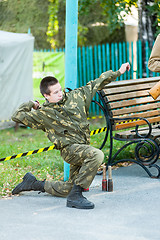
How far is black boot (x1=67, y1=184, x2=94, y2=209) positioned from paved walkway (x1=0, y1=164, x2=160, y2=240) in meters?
0.07

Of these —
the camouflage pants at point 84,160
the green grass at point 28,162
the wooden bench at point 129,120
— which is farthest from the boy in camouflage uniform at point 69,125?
the wooden bench at point 129,120

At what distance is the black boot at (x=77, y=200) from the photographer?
14.2ft

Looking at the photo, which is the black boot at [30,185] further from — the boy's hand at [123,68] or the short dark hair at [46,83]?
the boy's hand at [123,68]

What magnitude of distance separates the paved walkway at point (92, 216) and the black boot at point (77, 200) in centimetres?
7

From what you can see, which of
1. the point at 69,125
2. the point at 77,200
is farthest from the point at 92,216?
the point at 69,125

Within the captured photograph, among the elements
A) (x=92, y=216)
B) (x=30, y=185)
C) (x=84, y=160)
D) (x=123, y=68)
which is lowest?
(x=92, y=216)

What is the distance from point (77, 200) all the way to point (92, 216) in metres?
0.33

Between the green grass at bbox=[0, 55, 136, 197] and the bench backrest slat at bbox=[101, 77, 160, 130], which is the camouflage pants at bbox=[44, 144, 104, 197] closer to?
the green grass at bbox=[0, 55, 136, 197]

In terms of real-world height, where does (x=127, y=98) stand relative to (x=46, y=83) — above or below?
below

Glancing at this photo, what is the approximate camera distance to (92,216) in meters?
4.07

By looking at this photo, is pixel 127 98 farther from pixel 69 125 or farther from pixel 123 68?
pixel 69 125

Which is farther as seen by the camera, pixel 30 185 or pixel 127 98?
pixel 127 98

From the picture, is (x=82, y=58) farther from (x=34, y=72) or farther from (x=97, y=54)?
(x=34, y=72)

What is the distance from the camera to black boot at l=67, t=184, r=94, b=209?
4324 millimetres
